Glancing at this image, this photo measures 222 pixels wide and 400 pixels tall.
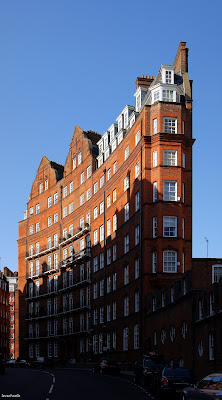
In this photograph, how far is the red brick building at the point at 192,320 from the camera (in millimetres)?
34969

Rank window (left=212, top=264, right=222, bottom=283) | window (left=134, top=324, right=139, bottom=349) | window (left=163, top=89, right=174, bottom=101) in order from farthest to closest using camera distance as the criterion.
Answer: window (left=163, top=89, right=174, bottom=101) < window (left=134, top=324, right=139, bottom=349) < window (left=212, top=264, right=222, bottom=283)

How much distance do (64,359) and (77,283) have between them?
1141 centimetres

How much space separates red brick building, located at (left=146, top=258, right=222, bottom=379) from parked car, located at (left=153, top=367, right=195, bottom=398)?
22.7ft

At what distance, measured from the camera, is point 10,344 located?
144 metres

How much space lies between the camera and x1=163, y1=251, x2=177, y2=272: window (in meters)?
52.4

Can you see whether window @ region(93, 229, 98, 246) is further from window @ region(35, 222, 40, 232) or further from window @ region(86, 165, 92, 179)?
window @ region(35, 222, 40, 232)

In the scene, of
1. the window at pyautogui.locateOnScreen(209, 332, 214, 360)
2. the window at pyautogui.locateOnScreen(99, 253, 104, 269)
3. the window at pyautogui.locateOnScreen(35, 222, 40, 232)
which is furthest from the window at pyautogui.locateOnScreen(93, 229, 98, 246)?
the window at pyautogui.locateOnScreen(209, 332, 214, 360)

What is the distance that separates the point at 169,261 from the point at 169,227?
290 cm

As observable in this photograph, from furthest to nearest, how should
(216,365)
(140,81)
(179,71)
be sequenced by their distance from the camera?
(140,81) < (179,71) < (216,365)

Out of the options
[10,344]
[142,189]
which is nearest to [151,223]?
[142,189]

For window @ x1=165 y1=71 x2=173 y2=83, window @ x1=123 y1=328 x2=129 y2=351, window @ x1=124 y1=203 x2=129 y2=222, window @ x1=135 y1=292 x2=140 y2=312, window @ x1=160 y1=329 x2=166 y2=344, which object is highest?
window @ x1=165 y1=71 x2=173 y2=83

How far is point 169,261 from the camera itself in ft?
172

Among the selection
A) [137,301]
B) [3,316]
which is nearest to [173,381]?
[137,301]

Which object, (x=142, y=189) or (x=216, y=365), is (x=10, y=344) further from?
(x=216, y=365)
